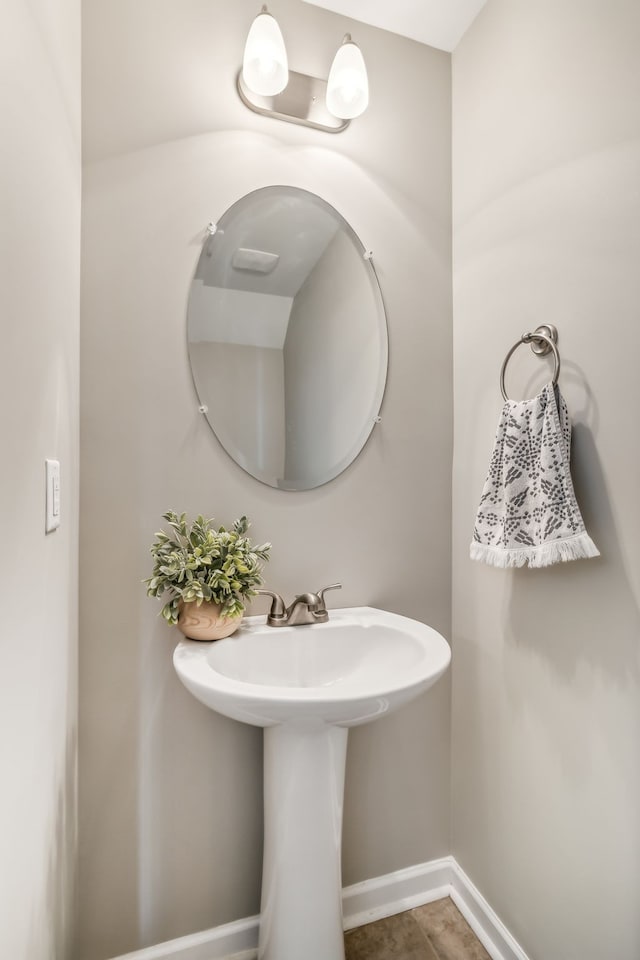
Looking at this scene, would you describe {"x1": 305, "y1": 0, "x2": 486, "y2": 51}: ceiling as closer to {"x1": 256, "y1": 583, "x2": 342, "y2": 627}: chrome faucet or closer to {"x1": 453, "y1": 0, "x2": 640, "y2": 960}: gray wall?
{"x1": 453, "y1": 0, "x2": 640, "y2": 960}: gray wall

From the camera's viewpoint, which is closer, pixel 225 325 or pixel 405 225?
pixel 225 325

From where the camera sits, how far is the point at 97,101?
3.91ft

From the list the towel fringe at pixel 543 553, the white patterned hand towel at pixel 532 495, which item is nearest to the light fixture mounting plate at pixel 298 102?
the white patterned hand towel at pixel 532 495

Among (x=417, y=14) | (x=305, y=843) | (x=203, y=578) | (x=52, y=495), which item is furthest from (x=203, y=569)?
(x=417, y=14)

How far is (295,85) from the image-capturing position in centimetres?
134

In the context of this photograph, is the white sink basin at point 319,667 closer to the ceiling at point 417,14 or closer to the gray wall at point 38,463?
the gray wall at point 38,463

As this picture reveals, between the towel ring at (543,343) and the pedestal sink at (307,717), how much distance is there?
24.5 inches

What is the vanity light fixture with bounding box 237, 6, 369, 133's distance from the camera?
1213 millimetres

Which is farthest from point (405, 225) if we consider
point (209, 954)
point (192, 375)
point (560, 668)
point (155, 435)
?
point (209, 954)

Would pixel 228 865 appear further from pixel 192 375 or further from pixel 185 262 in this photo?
pixel 185 262

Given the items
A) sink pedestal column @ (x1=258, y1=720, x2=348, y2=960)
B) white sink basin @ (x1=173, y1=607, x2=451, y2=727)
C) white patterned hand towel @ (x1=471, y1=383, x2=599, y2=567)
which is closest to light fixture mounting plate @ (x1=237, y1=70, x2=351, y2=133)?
white patterned hand towel @ (x1=471, y1=383, x2=599, y2=567)

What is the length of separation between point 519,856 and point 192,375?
1389 mm

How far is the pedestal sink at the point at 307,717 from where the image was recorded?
0.94 meters

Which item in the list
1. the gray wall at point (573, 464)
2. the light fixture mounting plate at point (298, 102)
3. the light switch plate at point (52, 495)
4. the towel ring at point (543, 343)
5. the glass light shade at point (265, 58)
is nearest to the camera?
the light switch plate at point (52, 495)
